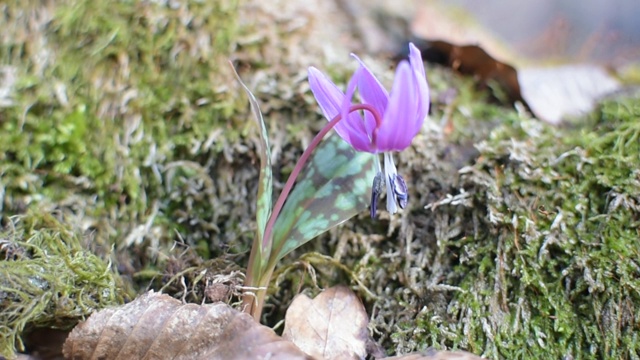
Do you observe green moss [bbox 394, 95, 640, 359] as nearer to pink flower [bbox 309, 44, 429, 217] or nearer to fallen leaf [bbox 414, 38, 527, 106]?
pink flower [bbox 309, 44, 429, 217]

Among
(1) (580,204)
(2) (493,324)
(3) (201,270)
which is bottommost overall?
(3) (201,270)

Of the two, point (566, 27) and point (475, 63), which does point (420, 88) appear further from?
point (566, 27)

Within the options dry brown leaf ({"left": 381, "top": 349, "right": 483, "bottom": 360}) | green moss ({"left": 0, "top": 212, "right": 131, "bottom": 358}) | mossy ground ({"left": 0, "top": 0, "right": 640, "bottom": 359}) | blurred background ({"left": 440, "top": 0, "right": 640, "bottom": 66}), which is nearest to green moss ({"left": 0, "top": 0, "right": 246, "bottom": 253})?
mossy ground ({"left": 0, "top": 0, "right": 640, "bottom": 359})

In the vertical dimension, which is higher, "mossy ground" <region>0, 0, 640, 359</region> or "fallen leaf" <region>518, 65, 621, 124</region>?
"fallen leaf" <region>518, 65, 621, 124</region>

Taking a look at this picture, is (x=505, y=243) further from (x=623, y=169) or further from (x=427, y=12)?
(x=427, y=12)

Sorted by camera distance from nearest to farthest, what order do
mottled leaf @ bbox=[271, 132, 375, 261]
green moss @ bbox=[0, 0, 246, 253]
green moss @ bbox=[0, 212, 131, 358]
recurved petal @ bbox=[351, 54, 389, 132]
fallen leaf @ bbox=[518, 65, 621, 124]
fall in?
green moss @ bbox=[0, 212, 131, 358]
recurved petal @ bbox=[351, 54, 389, 132]
mottled leaf @ bbox=[271, 132, 375, 261]
green moss @ bbox=[0, 0, 246, 253]
fallen leaf @ bbox=[518, 65, 621, 124]

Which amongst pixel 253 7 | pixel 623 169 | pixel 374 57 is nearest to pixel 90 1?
pixel 253 7
